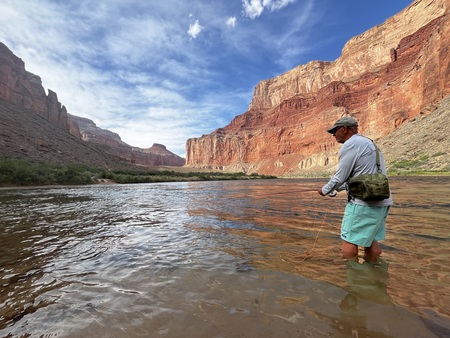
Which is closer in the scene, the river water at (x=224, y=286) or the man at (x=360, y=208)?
the river water at (x=224, y=286)

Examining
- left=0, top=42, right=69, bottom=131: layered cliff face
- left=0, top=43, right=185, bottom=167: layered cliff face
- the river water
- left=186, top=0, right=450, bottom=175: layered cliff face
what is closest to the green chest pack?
the river water

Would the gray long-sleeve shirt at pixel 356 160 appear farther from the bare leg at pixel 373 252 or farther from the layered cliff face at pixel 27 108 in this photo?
the layered cliff face at pixel 27 108

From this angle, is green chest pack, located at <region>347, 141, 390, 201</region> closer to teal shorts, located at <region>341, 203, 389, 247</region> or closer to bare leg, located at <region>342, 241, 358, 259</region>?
teal shorts, located at <region>341, 203, 389, 247</region>

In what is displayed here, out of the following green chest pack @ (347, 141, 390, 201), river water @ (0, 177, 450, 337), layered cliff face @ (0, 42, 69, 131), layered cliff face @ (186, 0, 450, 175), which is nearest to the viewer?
river water @ (0, 177, 450, 337)

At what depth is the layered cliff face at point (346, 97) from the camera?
57.5m

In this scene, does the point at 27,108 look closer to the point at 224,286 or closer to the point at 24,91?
the point at 24,91

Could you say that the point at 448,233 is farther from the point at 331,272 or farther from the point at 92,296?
the point at 92,296

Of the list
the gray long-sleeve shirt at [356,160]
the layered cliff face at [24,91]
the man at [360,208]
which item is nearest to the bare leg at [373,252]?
the man at [360,208]

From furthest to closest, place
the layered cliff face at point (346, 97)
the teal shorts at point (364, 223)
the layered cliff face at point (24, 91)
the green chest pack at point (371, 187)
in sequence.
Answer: the layered cliff face at point (24, 91), the layered cliff face at point (346, 97), the teal shorts at point (364, 223), the green chest pack at point (371, 187)

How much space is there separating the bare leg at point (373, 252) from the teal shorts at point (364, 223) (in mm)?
150

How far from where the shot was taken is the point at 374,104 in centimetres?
7606

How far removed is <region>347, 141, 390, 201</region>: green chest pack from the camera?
3.12 meters

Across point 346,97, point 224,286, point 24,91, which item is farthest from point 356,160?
point 346,97

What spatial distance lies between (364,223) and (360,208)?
0.74 ft
